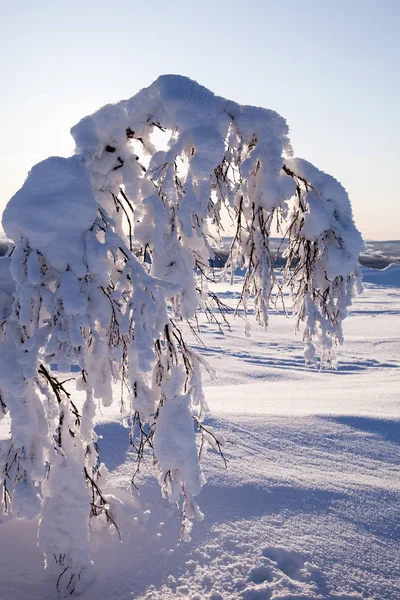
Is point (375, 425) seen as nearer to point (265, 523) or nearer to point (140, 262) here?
point (265, 523)

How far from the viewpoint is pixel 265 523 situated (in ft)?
11.6

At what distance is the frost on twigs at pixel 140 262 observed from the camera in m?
2.17

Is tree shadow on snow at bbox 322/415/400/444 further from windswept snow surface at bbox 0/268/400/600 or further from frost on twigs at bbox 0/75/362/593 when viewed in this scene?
frost on twigs at bbox 0/75/362/593

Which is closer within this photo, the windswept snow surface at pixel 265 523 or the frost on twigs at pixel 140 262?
the frost on twigs at pixel 140 262

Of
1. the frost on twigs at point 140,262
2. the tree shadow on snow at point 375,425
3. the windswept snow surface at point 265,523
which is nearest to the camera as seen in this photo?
the frost on twigs at point 140,262

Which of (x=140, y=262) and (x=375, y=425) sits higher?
(x=140, y=262)

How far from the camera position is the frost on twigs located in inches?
85.6

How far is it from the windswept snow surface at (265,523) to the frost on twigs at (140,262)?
443 millimetres

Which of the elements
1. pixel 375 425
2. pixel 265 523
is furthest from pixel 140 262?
pixel 375 425

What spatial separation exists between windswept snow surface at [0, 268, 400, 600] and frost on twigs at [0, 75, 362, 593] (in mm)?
443

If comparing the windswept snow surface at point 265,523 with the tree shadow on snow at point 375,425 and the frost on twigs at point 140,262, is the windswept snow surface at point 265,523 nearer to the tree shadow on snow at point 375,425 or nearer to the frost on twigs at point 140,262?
the tree shadow on snow at point 375,425

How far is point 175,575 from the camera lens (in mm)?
3031

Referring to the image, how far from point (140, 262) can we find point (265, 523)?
2.32 meters

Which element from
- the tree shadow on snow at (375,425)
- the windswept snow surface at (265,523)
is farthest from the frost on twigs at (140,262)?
the tree shadow on snow at (375,425)
